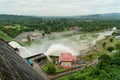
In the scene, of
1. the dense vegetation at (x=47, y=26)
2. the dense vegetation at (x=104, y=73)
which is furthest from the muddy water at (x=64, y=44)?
the dense vegetation at (x=104, y=73)

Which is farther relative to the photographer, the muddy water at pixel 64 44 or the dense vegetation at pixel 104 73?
the muddy water at pixel 64 44

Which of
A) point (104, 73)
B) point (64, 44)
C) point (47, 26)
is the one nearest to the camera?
point (104, 73)

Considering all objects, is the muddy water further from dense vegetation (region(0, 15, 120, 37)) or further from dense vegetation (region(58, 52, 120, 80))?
dense vegetation (region(58, 52, 120, 80))

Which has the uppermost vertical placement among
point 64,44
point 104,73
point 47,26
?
point 104,73

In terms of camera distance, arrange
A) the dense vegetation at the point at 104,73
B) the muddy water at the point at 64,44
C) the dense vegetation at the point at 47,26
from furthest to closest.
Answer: the dense vegetation at the point at 47,26 < the muddy water at the point at 64,44 < the dense vegetation at the point at 104,73

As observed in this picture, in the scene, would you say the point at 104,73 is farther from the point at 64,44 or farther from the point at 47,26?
the point at 47,26

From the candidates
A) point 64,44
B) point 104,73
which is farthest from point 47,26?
point 104,73

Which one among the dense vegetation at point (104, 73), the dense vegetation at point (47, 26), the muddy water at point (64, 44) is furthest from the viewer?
the dense vegetation at point (47, 26)

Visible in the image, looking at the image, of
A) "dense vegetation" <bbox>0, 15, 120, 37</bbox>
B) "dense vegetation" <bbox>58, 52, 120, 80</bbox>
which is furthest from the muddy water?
"dense vegetation" <bbox>58, 52, 120, 80</bbox>

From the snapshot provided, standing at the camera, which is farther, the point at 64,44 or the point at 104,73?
the point at 64,44

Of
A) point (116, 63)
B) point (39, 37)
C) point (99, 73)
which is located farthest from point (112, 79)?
point (39, 37)

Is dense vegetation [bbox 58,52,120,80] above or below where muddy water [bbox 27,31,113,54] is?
above

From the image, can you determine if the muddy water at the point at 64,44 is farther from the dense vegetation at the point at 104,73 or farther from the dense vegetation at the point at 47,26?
the dense vegetation at the point at 104,73
